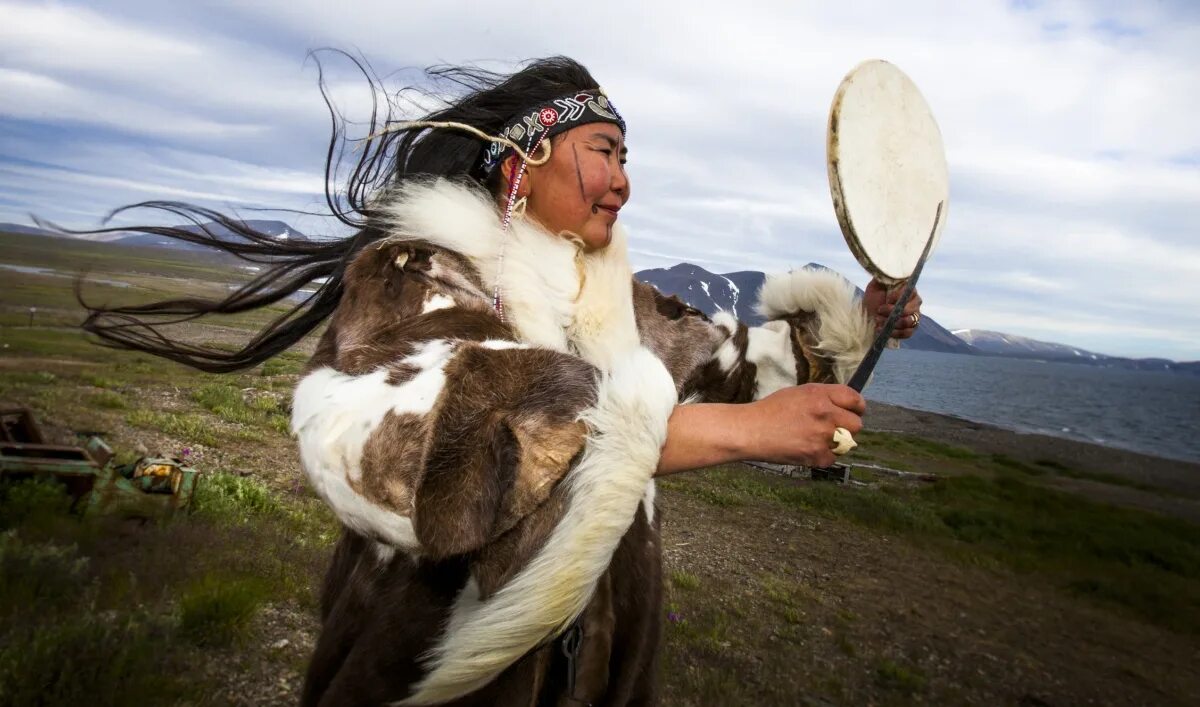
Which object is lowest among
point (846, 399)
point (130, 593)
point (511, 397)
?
point (130, 593)

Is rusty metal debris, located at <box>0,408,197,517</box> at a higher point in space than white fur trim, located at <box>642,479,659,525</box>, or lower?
lower

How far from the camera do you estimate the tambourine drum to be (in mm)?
1885

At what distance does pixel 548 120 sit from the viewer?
7.81ft

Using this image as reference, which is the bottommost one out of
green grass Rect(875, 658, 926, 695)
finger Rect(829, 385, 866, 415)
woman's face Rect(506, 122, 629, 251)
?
green grass Rect(875, 658, 926, 695)

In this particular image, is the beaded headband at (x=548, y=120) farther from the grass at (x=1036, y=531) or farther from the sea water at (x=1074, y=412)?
the sea water at (x=1074, y=412)

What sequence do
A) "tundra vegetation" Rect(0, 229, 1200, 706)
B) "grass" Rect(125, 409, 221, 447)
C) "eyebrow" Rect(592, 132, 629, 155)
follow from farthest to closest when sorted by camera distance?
"grass" Rect(125, 409, 221, 447)
"tundra vegetation" Rect(0, 229, 1200, 706)
"eyebrow" Rect(592, 132, 629, 155)

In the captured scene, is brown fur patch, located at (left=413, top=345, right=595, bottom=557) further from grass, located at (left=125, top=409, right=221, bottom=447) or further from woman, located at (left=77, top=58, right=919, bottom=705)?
grass, located at (left=125, top=409, right=221, bottom=447)

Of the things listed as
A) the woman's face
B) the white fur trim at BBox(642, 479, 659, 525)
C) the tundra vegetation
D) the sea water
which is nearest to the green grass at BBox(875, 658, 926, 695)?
the tundra vegetation

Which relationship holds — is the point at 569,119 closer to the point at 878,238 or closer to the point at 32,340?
the point at 878,238

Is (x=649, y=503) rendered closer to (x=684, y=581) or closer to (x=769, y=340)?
(x=769, y=340)

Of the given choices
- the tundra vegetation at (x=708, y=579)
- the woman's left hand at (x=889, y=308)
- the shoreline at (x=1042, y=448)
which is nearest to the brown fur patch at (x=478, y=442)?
the woman's left hand at (x=889, y=308)

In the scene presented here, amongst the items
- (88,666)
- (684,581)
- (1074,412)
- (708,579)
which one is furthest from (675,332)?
(1074,412)

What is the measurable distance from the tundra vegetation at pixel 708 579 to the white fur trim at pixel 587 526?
8.31ft

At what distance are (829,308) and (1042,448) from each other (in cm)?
4408
